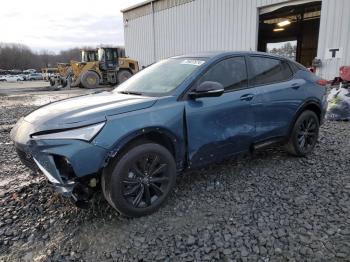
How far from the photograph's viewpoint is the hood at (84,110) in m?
2.62

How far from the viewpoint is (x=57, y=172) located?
8.39 ft

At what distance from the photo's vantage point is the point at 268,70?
4062mm

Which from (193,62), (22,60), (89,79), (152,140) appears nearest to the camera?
(152,140)

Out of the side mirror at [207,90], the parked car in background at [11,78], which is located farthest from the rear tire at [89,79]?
the parked car in background at [11,78]

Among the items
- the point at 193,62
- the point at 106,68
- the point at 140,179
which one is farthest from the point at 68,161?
the point at 106,68

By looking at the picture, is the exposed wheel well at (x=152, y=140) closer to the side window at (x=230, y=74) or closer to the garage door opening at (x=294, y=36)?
the side window at (x=230, y=74)

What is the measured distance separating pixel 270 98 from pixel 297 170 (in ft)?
3.51

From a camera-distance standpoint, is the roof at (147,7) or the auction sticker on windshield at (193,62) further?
the roof at (147,7)

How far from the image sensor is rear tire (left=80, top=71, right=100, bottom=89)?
19144mm

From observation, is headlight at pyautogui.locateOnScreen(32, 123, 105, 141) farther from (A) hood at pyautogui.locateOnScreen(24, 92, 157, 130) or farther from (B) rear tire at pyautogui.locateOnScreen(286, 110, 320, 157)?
(B) rear tire at pyautogui.locateOnScreen(286, 110, 320, 157)

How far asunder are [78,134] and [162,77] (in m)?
1.42

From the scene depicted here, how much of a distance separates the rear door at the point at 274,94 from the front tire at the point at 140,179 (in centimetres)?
143

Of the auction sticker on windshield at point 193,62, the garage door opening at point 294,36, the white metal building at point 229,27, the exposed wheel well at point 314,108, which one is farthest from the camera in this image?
the garage door opening at point 294,36

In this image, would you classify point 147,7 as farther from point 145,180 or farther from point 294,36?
point 145,180
